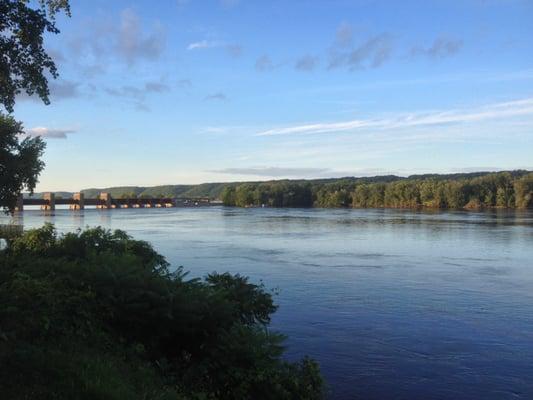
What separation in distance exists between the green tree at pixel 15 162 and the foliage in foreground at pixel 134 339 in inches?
1150

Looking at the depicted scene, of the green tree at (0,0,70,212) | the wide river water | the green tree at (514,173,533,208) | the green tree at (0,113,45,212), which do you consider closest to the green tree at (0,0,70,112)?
the green tree at (0,0,70,212)

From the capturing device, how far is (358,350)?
17969mm

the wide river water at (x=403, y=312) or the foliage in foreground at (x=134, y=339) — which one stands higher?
the foliage in foreground at (x=134, y=339)

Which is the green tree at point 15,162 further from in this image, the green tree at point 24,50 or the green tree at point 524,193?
the green tree at point 524,193

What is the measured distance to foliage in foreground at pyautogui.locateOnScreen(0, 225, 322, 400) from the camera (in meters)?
9.31

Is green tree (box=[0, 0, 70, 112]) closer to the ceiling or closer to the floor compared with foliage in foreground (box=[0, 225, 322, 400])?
closer to the ceiling

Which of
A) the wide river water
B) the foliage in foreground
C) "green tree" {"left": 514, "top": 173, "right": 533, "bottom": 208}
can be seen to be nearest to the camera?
the foliage in foreground

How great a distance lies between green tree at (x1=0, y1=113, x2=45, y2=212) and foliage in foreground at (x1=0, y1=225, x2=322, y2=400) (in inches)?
1150

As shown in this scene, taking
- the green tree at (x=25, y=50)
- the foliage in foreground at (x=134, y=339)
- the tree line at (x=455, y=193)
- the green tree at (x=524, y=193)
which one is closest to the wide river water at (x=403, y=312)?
the foliage in foreground at (x=134, y=339)

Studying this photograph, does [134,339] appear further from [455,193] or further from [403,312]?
[455,193]

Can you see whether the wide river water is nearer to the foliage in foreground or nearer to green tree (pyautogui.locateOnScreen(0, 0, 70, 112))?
the foliage in foreground

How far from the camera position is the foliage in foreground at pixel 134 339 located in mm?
9312

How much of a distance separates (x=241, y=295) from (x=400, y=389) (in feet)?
19.3

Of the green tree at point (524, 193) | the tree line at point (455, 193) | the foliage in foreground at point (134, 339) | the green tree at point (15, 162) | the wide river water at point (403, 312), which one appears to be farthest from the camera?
the tree line at point (455, 193)
